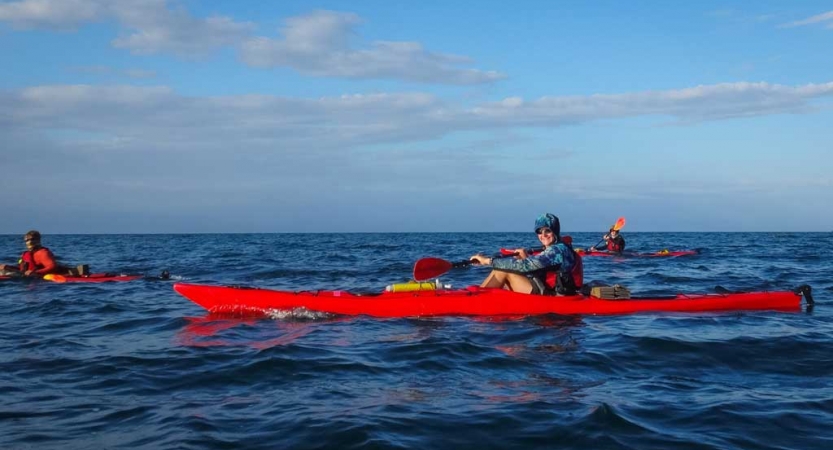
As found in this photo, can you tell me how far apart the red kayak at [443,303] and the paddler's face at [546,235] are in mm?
698

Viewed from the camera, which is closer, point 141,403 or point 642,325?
point 141,403

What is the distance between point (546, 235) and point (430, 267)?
2063 millimetres

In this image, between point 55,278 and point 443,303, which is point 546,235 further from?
point 55,278

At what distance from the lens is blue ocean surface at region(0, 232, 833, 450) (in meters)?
4.27

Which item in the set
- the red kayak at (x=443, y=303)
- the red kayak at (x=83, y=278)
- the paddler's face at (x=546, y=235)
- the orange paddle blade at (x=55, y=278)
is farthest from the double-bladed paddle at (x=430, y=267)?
the orange paddle blade at (x=55, y=278)

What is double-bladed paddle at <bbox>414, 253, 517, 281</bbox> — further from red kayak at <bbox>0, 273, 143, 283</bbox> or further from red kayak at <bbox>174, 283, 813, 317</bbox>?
red kayak at <bbox>0, 273, 143, 283</bbox>

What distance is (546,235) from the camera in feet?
29.9

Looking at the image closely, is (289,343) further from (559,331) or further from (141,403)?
(559,331)

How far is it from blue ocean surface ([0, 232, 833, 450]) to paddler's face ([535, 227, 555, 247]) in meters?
1.07

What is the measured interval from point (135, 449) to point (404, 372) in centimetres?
252

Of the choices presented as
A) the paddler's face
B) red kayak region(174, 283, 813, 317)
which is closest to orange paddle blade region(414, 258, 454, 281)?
red kayak region(174, 283, 813, 317)

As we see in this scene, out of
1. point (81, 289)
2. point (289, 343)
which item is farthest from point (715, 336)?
point (81, 289)

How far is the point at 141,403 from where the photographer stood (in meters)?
5.00

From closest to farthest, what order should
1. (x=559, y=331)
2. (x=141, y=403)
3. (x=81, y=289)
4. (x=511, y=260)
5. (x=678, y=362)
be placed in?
(x=141, y=403), (x=678, y=362), (x=559, y=331), (x=511, y=260), (x=81, y=289)
